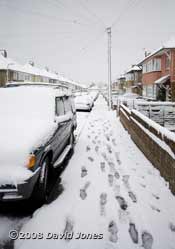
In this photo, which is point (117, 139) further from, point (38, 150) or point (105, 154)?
point (38, 150)

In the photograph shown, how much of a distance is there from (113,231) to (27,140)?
74.8 inches

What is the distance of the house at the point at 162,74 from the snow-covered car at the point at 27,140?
62.8ft

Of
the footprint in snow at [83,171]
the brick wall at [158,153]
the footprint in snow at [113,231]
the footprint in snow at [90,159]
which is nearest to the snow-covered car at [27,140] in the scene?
the footprint in snow at [83,171]

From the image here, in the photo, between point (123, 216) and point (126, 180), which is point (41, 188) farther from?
point (126, 180)

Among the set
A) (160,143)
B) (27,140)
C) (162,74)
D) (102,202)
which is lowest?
(102,202)

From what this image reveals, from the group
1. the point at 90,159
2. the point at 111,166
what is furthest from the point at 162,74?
the point at 111,166

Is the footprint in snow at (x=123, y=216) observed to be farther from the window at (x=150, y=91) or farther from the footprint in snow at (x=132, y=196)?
the window at (x=150, y=91)

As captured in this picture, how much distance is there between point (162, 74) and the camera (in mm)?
25516

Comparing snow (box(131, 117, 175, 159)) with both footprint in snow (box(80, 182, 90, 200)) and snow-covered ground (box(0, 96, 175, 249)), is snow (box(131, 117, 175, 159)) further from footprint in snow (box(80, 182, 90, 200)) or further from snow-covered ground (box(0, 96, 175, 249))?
footprint in snow (box(80, 182, 90, 200))

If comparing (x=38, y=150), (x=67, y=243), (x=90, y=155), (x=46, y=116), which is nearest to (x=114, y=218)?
(x=67, y=243)

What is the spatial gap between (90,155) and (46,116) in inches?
111

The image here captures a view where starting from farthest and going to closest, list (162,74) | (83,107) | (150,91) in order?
1. (150,91)
2. (162,74)
3. (83,107)

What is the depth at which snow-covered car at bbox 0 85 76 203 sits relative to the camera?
11.0 feet

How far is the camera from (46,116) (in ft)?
15.8
